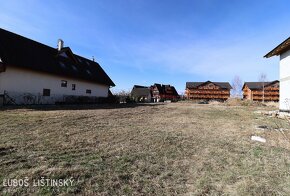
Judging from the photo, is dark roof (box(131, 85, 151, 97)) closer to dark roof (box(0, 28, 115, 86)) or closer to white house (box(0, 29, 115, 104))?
dark roof (box(0, 28, 115, 86))

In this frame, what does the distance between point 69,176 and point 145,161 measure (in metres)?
1.66

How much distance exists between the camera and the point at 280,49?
14.1 metres

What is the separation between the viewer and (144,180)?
12.4ft

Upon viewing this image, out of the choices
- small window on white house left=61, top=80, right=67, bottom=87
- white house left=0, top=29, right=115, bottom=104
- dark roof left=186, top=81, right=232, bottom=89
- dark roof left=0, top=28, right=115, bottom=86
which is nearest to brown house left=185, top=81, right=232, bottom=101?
dark roof left=186, top=81, right=232, bottom=89

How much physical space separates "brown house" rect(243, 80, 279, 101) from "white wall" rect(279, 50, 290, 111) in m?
63.0

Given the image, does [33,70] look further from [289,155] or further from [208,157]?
[289,155]

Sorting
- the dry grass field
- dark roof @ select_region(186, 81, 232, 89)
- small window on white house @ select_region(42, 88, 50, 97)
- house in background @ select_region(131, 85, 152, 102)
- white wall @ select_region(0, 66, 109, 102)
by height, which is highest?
dark roof @ select_region(186, 81, 232, 89)

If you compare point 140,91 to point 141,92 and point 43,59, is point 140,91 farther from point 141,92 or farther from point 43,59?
point 43,59

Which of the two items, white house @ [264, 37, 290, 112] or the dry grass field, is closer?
the dry grass field

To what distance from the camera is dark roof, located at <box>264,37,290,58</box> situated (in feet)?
41.5

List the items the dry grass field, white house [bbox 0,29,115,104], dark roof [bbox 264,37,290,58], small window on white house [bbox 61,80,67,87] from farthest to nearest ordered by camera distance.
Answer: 1. small window on white house [bbox 61,80,67,87]
2. white house [bbox 0,29,115,104]
3. dark roof [bbox 264,37,290,58]
4. the dry grass field

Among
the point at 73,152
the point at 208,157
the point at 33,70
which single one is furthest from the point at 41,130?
the point at 33,70

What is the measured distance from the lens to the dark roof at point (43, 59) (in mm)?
18516

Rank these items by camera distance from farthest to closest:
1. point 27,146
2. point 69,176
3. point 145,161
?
1. point 27,146
2. point 145,161
3. point 69,176
